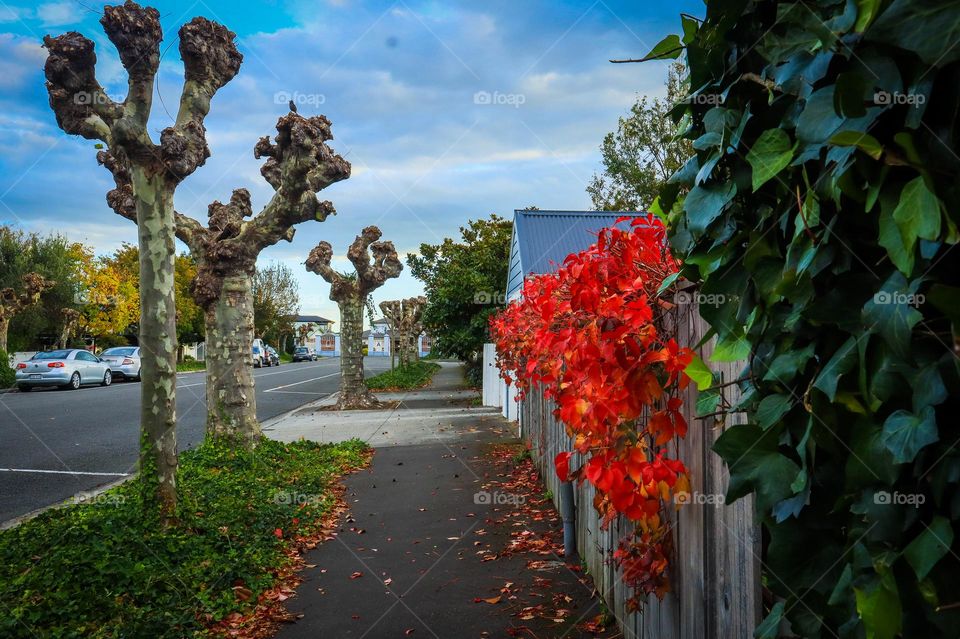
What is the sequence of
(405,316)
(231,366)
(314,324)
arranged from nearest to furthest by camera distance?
(231,366) < (405,316) < (314,324)

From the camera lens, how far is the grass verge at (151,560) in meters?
3.84

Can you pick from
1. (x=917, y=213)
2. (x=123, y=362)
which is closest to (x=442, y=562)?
(x=917, y=213)

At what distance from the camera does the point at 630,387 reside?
2.70 m

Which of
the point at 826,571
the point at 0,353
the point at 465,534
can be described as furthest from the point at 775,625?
the point at 0,353

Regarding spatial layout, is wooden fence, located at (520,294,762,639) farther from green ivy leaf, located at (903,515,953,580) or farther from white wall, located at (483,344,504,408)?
white wall, located at (483,344,504,408)

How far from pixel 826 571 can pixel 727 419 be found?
2.70 ft

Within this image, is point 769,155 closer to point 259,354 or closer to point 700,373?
point 700,373

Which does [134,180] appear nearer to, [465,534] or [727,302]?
[465,534]

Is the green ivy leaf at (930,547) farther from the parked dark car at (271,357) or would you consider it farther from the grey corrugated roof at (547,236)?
the parked dark car at (271,357)

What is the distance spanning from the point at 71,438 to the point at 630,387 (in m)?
12.2

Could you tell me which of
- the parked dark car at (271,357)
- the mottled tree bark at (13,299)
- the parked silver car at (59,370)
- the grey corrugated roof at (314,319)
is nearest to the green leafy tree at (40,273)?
the mottled tree bark at (13,299)

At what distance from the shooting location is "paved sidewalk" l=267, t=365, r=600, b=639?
4.15m

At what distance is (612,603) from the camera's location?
158 inches

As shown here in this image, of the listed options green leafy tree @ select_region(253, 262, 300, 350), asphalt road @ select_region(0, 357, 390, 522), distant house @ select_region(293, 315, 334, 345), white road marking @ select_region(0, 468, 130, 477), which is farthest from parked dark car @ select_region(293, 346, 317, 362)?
white road marking @ select_region(0, 468, 130, 477)
